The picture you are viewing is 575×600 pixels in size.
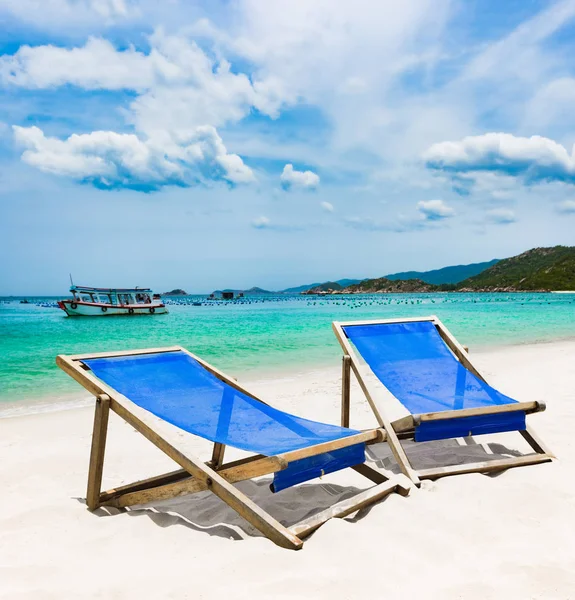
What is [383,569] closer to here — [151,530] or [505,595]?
[505,595]

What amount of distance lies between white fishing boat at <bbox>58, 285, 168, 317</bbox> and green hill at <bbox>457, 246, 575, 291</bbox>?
87399mm

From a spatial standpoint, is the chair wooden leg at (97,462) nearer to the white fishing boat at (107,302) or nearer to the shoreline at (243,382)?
the shoreline at (243,382)

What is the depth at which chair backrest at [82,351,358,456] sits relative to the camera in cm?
277

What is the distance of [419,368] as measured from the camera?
13.3 feet

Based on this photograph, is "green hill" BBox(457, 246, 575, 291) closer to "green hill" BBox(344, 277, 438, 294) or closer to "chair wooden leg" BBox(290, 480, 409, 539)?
"green hill" BBox(344, 277, 438, 294)

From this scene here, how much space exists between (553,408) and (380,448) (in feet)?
7.84

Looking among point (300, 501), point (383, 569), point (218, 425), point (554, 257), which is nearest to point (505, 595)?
point (383, 569)

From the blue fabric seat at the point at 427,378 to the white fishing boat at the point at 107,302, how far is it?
33.3m

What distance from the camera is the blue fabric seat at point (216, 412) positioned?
104 inches

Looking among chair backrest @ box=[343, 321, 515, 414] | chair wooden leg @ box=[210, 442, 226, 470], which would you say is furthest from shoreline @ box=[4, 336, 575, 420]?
chair backrest @ box=[343, 321, 515, 414]

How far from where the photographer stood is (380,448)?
13.8 ft

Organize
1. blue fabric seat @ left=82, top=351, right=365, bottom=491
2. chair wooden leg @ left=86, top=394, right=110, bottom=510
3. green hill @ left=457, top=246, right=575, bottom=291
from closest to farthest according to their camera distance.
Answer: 1. blue fabric seat @ left=82, top=351, right=365, bottom=491
2. chair wooden leg @ left=86, top=394, right=110, bottom=510
3. green hill @ left=457, top=246, right=575, bottom=291

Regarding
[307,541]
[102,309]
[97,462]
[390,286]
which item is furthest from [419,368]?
[390,286]

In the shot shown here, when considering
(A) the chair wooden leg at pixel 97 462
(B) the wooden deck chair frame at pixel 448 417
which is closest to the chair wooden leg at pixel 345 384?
(B) the wooden deck chair frame at pixel 448 417
